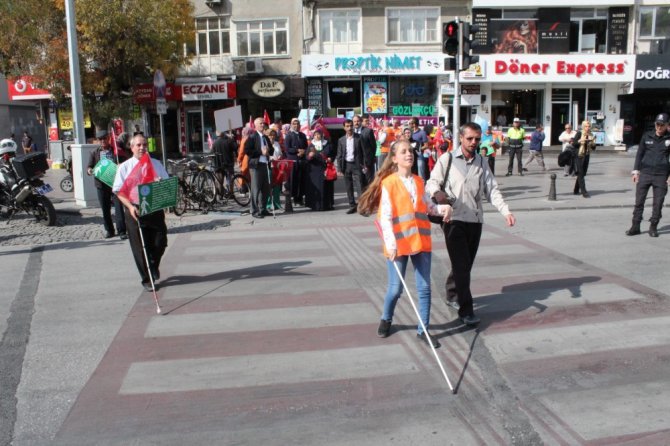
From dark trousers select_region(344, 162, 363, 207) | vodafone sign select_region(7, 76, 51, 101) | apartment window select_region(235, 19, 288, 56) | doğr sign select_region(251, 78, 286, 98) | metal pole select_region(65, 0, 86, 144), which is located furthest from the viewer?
vodafone sign select_region(7, 76, 51, 101)

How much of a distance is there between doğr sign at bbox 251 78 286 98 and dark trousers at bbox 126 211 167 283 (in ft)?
72.1

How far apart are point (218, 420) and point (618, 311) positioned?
4120 mm

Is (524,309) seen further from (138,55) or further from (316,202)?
(138,55)

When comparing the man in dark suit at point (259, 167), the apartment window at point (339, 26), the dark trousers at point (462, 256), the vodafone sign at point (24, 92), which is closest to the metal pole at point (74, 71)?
the man in dark suit at point (259, 167)

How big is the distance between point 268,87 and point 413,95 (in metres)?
6.90

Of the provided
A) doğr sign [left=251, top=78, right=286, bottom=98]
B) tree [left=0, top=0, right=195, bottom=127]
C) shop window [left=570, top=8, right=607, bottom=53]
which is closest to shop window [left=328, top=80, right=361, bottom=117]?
doğr sign [left=251, top=78, right=286, bottom=98]

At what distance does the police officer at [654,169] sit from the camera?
9.50m

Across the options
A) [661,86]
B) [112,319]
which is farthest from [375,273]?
[661,86]

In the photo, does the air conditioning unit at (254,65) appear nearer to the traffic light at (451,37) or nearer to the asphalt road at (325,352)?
the traffic light at (451,37)

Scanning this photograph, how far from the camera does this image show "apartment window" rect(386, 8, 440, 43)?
1093 inches

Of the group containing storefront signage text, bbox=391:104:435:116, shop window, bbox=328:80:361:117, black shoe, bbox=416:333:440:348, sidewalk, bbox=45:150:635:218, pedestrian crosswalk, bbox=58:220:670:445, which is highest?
shop window, bbox=328:80:361:117

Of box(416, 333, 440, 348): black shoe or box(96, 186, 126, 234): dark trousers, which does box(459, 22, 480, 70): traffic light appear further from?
box(416, 333, 440, 348): black shoe

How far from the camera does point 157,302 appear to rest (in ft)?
20.6

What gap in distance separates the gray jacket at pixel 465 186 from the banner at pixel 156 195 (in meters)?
3.06
